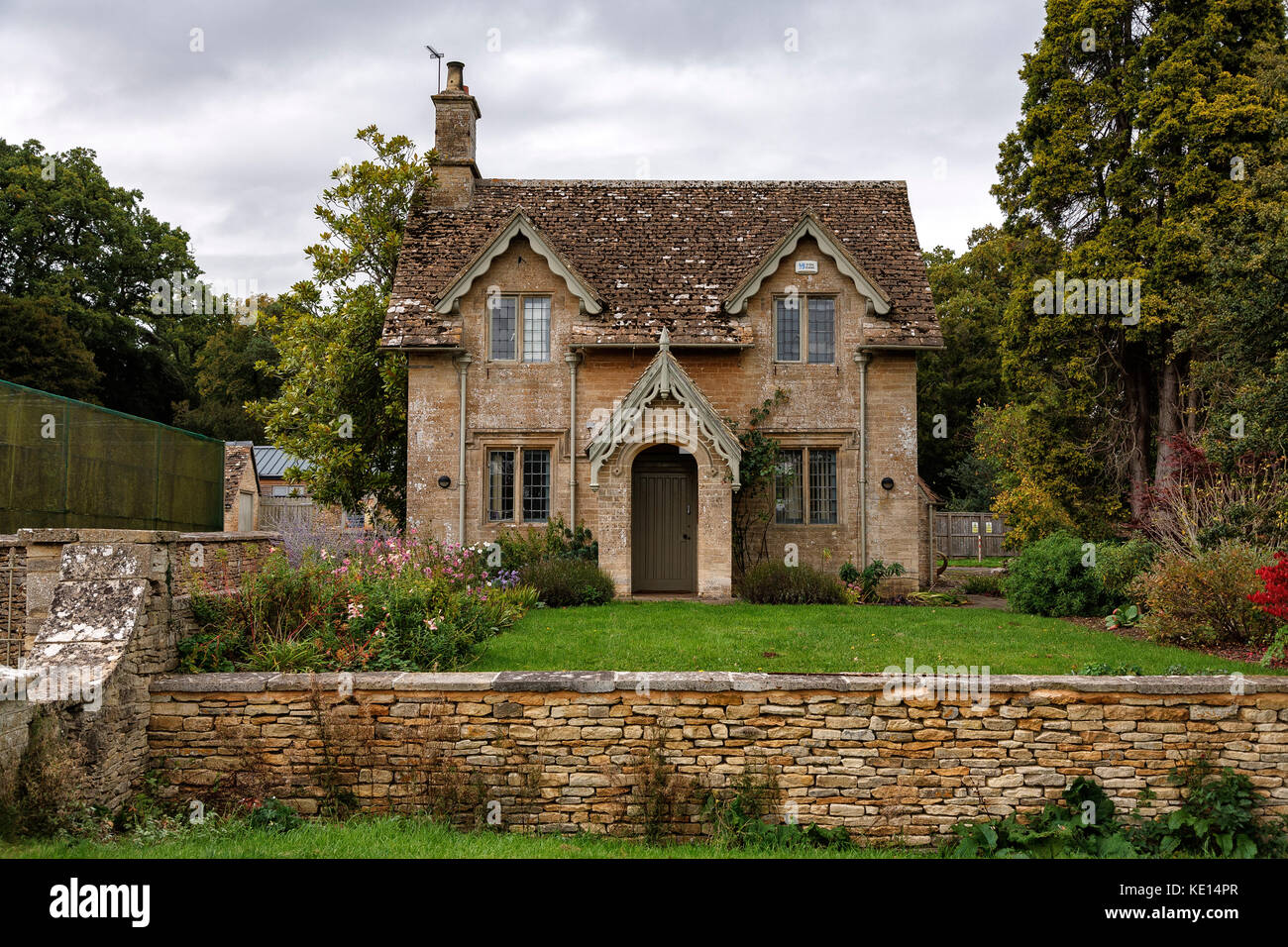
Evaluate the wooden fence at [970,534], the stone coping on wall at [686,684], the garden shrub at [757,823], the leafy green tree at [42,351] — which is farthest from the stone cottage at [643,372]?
the leafy green tree at [42,351]

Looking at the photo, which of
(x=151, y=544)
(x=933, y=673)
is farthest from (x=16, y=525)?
(x=933, y=673)

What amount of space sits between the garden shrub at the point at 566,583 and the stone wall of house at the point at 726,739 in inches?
321

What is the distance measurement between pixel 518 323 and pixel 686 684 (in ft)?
45.6

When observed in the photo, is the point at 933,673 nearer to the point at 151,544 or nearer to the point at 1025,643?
the point at 1025,643

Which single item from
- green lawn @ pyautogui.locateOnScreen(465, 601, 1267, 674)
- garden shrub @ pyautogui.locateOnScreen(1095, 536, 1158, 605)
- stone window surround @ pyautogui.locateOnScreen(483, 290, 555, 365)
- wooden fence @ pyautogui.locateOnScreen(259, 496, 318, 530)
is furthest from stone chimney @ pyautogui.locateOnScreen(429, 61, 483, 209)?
garden shrub @ pyautogui.locateOnScreen(1095, 536, 1158, 605)

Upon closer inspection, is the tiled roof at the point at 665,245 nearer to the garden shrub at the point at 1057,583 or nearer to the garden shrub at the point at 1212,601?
the garden shrub at the point at 1057,583

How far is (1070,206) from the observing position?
21.5m

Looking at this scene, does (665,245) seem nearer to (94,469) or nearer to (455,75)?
(455,75)

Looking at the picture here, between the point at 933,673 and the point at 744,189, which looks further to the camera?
the point at 744,189

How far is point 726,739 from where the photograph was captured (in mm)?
7961

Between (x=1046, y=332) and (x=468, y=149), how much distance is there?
49.2 feet
